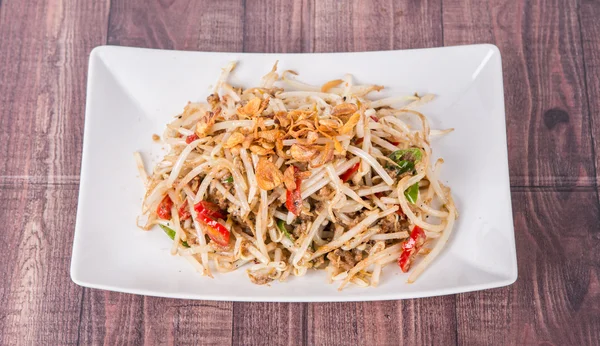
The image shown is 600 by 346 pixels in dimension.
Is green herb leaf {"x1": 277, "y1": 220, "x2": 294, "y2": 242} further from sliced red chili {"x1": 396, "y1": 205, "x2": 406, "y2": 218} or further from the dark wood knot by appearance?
the dark wood knot

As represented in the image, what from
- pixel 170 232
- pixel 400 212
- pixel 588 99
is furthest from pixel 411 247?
pixel 588 99

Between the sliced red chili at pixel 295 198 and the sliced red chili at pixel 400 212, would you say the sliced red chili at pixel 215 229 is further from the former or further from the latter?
the sliced red chili at pixel 400 212

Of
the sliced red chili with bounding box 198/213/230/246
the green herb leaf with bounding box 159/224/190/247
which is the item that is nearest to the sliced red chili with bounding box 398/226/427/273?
the sliced red chili with bounding box 198/213/230/246

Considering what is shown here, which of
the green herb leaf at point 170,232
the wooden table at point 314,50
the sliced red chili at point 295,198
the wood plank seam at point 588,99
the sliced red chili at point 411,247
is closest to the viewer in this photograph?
the sliced red chili at point 295,198

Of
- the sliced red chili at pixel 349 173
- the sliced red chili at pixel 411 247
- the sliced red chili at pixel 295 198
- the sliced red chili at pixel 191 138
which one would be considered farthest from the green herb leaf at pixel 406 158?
the sliced red chili at pixel 191 138

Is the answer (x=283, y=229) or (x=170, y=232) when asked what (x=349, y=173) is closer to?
(x=283, y=229)


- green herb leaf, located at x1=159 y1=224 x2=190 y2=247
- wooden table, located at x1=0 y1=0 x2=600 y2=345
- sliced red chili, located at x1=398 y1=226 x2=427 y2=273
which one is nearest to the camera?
sliced red chili, located at x1=398 y1=226 x2=427 y2=273

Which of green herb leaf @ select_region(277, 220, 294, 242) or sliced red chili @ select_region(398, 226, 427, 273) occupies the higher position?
green herb leaf @ select_region(277, 220, 294, 242)

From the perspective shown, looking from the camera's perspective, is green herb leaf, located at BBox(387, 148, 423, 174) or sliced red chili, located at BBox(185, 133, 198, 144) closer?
green herb leaf, located at BBox(387, 148, 423, 174)
